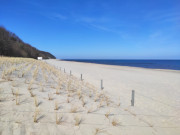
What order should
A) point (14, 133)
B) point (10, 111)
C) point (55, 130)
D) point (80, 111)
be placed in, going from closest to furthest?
1. point (14, 133)
2. point (55, 130)
3. point (10, 111)
4. point (80, 111)

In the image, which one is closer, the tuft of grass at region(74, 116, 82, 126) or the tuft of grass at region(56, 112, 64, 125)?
the tuft of grass at region(56, 112, 64, 125)

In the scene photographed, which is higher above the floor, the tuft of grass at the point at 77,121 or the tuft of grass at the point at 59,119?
the tuft of grass at the point at 59,119

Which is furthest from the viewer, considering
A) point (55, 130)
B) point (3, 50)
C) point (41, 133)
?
point (3, 50)

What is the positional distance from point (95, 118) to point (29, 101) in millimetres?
2181

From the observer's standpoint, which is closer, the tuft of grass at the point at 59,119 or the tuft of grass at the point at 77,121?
the tuft of grass at the point at 59,119

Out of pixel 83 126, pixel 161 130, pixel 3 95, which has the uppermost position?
pixel 3 95

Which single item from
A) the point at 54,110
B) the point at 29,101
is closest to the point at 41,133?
the point at 54,110

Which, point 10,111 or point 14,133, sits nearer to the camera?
point 14,133

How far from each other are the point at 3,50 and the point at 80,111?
4969cm

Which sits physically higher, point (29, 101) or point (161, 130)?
point (29, 101)

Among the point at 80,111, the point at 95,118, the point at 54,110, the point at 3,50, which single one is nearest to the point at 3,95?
the point at 54,110

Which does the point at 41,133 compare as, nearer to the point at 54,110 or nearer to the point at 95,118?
the point at 54,110

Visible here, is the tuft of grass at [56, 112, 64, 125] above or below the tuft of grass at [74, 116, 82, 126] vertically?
above

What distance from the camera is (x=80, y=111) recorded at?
3611 millimetres
